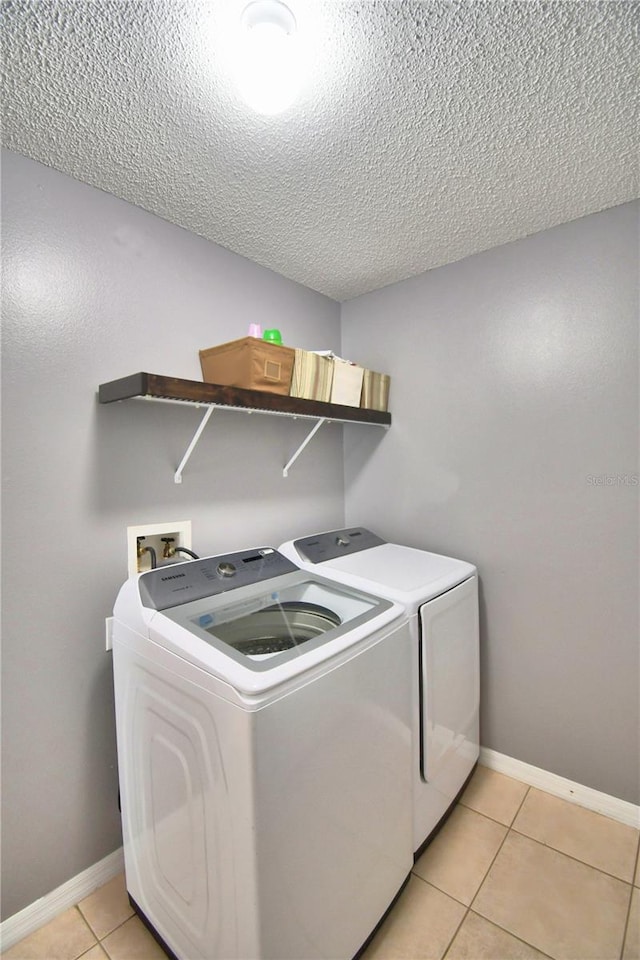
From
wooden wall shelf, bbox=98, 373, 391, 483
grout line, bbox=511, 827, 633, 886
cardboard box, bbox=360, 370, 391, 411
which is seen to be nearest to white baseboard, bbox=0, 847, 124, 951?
wooden wall shelf, bbox=98, 373, 391, 483

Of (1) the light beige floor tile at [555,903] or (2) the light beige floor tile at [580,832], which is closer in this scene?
(1) the light beige floor tile at [555,903]

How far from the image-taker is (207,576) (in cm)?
151

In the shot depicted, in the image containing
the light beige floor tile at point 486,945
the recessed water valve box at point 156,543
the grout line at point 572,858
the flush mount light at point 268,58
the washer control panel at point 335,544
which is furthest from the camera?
the washer control panel at point 335,544

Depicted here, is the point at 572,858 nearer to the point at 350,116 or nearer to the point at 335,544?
the point at 335,544

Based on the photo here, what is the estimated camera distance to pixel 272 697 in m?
0.94

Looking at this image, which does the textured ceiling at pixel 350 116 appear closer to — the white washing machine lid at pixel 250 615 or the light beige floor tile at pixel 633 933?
the white washing machine lid at pixel 250 615

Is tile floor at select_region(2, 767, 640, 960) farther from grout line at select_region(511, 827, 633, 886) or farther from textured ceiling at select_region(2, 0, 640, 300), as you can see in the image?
textured ceiling at select_region(2, 0, 640, 300)

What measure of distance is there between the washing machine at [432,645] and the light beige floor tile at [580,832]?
280mm

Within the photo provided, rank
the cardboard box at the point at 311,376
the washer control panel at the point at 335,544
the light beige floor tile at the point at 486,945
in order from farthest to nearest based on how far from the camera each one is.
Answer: the washer control panel at the point at 335,544 → the cardboard box at the point at 311,376 → the light beige floor tile at the point at 486,945

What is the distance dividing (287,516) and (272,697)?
130 cm

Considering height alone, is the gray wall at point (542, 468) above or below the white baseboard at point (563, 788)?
above

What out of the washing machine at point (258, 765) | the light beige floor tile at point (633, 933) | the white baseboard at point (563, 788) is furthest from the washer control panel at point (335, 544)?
the light beige floor tile at point (633, 933)

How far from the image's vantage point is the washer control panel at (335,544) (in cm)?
194

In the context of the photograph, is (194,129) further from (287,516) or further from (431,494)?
(431,494)
